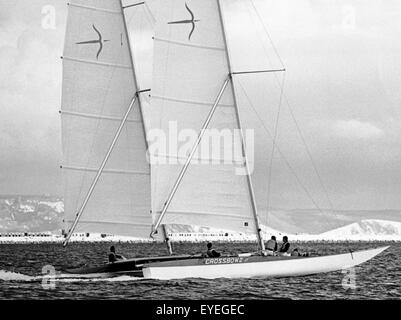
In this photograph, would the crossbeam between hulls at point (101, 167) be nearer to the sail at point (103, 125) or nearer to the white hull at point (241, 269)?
the sail at point (103, 125)

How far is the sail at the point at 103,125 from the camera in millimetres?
51469

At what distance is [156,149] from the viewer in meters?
44.3

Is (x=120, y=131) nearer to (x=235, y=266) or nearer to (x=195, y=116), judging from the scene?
(x=195, y=116)

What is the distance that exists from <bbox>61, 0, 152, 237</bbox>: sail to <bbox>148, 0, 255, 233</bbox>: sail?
785cm

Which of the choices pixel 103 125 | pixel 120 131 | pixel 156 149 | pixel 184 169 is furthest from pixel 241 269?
pixel 103 125

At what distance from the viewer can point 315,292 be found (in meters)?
38.7

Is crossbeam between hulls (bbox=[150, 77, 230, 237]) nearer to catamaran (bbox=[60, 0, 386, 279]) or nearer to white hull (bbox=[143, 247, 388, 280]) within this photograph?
catamaran (bbox=[60, 0, 386, 279])

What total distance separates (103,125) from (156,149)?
8977mm

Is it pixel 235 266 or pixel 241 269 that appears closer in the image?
pixel 235 266

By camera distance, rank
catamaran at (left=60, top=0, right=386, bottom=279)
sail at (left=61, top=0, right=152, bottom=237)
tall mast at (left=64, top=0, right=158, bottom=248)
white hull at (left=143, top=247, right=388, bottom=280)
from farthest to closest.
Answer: sail at (left=61, top=0, right=152, bottom=237), tall mast at (left=64, top=0, right=158, bottom=248), catamaran at (left=60, top=0, right=386, bottom=279), white hull at (left=143, top=247, right=388, bottom=280)

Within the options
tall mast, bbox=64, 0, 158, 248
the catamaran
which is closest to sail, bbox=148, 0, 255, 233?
the catamaran

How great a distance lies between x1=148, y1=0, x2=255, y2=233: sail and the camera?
1689 inches
